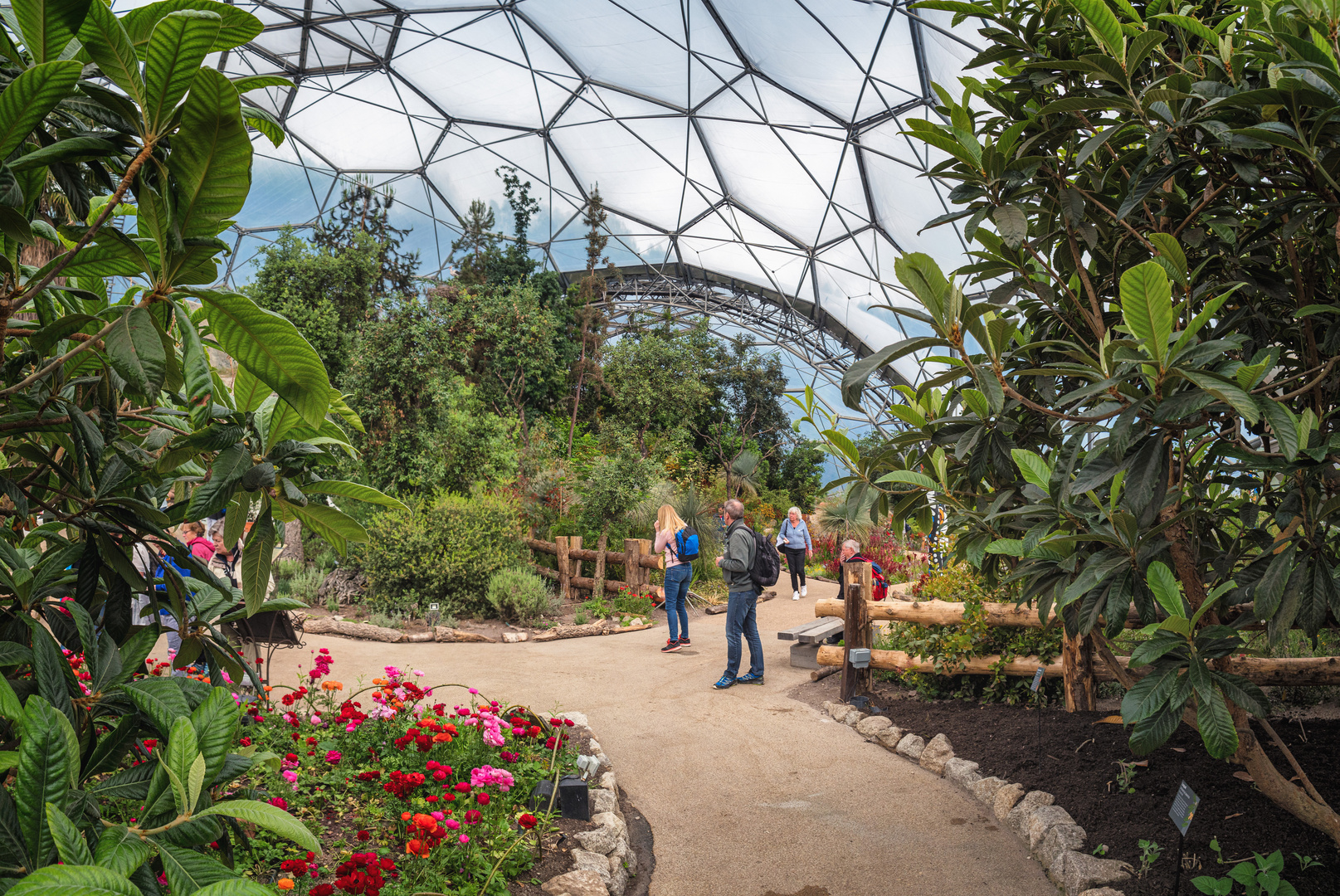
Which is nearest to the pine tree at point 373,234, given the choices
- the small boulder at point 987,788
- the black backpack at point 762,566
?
the black backpack at point 762,566

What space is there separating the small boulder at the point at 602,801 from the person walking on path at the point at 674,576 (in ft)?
14.8

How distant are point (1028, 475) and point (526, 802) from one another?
3.08 meters

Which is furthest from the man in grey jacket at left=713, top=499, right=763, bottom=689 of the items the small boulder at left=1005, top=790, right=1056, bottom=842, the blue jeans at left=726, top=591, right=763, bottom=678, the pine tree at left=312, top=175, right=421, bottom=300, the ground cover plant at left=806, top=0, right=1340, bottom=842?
the pine tree at left=312, top=175, right=421, bottom=300

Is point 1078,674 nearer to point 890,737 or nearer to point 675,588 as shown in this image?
point 890,737

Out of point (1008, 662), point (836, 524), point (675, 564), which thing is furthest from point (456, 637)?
point (836, 524)

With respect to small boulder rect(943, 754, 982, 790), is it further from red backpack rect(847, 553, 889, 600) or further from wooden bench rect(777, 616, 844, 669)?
red backpack rect(847, 553, 889, 600)

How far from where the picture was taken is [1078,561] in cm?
259

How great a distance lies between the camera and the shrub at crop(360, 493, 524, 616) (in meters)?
10.7

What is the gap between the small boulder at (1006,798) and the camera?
13.8ft

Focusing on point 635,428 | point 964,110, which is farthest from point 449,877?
point 635,428

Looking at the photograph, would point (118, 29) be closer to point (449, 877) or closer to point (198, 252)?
point (198, 252)

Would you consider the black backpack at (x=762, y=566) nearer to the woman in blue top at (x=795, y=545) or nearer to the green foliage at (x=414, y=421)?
the woman in blue top at (x=795, y=545)

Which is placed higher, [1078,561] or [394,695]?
[1078,561]

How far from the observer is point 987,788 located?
14.8ft
